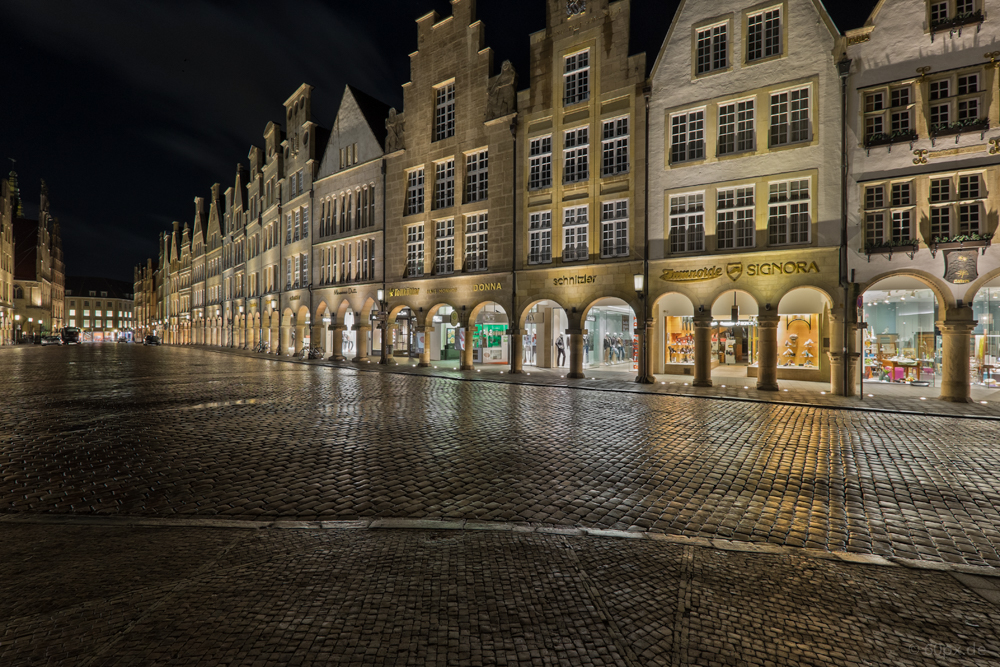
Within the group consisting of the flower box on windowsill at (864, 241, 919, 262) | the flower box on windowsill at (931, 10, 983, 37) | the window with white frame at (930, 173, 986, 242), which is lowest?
the flower box on windowsill at (864, 241, 919, 262)

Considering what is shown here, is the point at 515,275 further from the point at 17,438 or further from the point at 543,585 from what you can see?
the point at 543,585

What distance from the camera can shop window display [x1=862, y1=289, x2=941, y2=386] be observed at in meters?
21.1

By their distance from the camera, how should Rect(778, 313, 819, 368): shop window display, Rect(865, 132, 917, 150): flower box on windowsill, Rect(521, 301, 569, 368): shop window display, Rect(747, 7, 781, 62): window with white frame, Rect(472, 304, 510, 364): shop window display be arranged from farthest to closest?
Rect(472, 304, 510, 364): shop window display
Rect(521, 301, 569, 368): shop window display
Rect(778, 313, 819, 368): shop window display
Rect(747, 7, 781, 62): window with white frame
Rect(865, 132, 917, 150): flower box on windowsill

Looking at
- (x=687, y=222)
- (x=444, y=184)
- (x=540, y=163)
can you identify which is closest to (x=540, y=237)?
(x=540, y=163)

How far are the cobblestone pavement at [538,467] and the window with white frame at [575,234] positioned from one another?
1155cm

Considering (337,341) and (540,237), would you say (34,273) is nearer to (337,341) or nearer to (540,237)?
(337,341)

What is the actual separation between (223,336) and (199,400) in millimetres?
57238

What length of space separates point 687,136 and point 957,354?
12560mm

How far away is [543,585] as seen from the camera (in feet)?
13.4

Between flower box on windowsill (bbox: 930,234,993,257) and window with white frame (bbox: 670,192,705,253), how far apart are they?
24.6ft

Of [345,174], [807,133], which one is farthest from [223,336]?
[807,133]

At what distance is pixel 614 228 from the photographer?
24.0 metres

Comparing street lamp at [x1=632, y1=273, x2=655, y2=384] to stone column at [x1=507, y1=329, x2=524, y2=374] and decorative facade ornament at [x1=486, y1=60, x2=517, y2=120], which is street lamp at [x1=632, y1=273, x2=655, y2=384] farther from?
decorative facade ornament at [x1=486, y1=60, x2=517, y2=120]

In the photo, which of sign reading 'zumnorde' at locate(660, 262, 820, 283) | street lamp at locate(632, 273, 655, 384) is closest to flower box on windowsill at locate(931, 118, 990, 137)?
sign reading 'zumnorde' at locate(660, 262, 820, 283)
